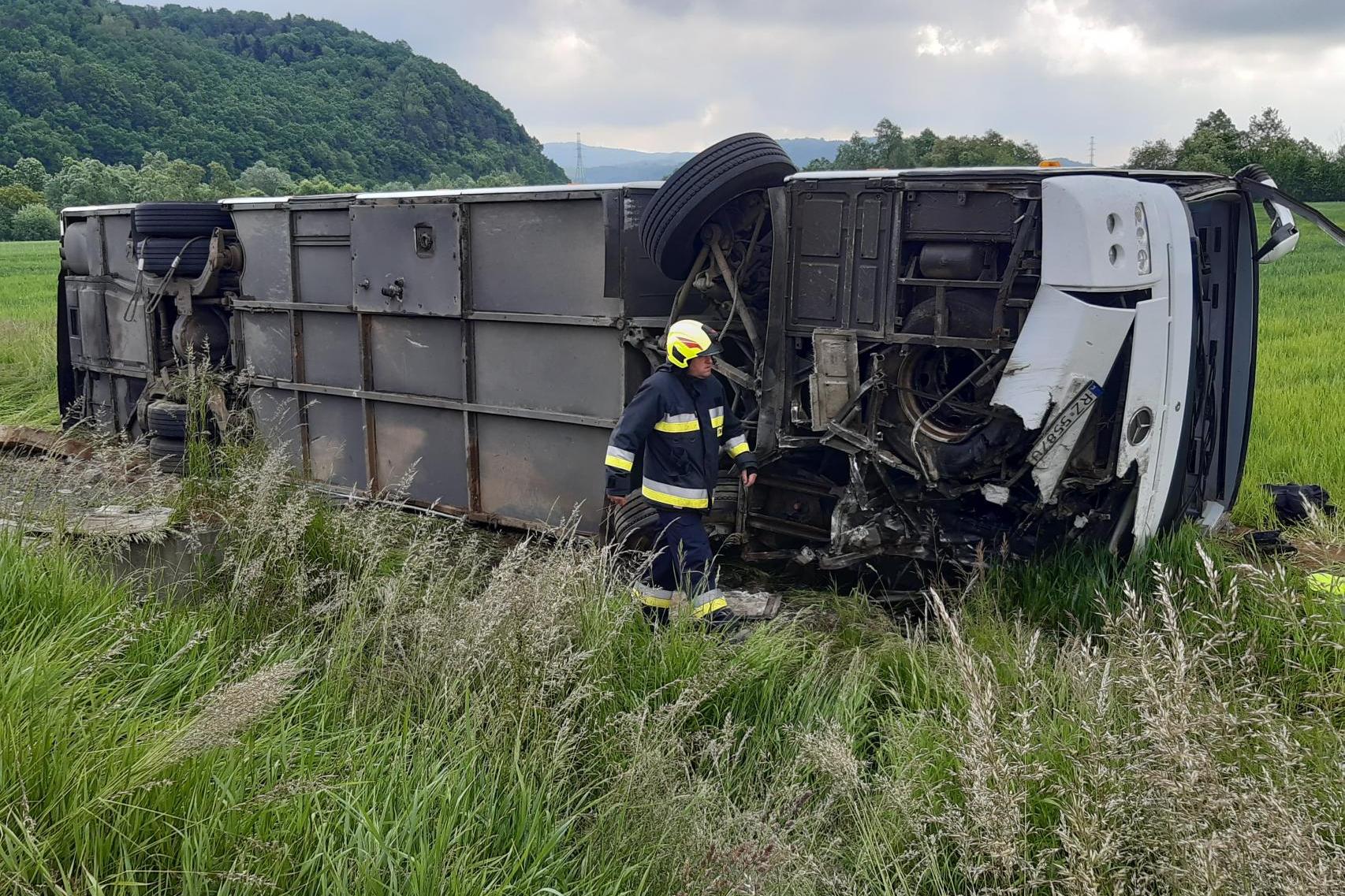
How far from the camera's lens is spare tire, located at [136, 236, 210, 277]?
25.3 ft

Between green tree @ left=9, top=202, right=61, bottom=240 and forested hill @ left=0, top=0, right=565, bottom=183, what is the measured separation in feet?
41.5

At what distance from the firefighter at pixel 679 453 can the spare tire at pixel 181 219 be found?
4.33m

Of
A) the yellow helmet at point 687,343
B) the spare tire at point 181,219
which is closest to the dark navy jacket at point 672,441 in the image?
the yellow helmet at point 687,343

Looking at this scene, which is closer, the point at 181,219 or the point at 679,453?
the point at 679,453

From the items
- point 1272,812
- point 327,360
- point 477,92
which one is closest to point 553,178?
point 477,92

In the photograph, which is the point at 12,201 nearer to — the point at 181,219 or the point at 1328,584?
the point at 181,219

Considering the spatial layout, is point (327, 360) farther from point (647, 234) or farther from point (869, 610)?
point (869, 610)

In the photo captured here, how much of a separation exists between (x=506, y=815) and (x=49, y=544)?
229 centimetres

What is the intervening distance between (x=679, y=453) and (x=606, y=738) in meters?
1.95

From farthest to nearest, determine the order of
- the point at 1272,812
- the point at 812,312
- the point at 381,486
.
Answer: the point at 381,486 < the point at 812,312 < the point at 1272,812

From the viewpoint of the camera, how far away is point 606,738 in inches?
124

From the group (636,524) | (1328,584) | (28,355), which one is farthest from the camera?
(28,355)

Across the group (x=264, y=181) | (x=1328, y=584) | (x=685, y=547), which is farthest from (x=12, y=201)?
(x=1328, y=584)

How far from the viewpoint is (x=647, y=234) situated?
5172 mm
